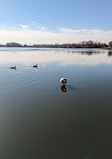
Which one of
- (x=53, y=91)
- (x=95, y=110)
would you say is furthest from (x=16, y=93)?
(x=95, y=110)

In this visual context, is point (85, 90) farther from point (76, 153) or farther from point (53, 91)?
point (76, 153)

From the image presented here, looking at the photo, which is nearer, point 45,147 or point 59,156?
point 59,156

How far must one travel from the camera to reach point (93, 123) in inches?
440

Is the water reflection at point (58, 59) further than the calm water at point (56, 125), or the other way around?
the water reflection at point (58, 59)

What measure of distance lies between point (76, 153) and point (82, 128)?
8.41 feet

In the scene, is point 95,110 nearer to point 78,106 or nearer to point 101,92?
point 78,106

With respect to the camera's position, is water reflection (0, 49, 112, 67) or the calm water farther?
water reflection (0, 49, 112, 67)

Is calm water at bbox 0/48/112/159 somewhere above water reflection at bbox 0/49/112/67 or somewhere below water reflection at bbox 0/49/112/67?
below

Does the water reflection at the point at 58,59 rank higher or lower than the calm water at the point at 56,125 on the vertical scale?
higher

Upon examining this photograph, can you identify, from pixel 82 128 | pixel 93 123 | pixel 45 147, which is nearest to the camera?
pixel 45 147

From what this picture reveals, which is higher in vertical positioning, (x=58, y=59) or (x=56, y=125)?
(x=58, y=59)

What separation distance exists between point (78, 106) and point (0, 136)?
810 cm

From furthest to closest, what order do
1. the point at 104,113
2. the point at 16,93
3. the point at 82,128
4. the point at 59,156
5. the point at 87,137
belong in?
the point at 16,93 → the point at 104,113 → the point at 82,128 → the point at 87,137 → the point at 59,156

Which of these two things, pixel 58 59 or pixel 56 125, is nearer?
pixel 56 125
